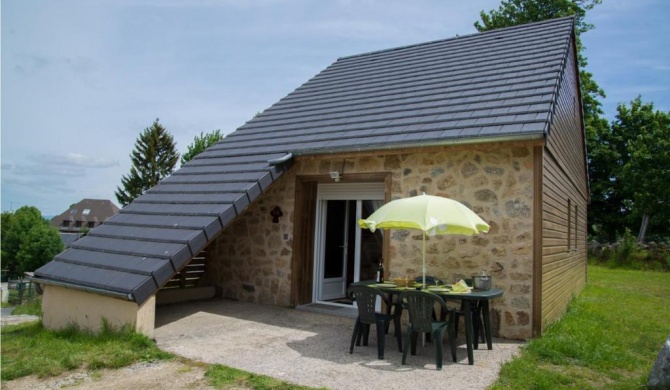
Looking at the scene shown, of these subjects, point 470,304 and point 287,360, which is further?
point 470,304

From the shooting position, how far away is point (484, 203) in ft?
23.0

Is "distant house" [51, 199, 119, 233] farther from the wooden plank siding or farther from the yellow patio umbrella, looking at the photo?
the yellow patio umbrella

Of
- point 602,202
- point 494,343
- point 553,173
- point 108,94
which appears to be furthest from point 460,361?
point 602,202

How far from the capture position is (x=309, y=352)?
5.70 metres

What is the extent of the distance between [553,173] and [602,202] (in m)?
27.1

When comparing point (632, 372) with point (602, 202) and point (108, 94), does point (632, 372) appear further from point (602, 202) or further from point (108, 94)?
point (602, 202)

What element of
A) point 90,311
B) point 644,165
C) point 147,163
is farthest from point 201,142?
point 644,165

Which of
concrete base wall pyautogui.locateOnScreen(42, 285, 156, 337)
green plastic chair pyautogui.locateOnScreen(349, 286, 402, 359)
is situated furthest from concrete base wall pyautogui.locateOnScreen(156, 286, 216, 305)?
green plastic chair pyautogui.locateOnScreen(349, 286, 402, 359)

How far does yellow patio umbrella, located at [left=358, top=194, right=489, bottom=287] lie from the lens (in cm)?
545

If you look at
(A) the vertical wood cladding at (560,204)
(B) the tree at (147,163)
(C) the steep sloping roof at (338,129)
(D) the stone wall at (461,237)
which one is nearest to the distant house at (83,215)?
(B) the tree at (147,163)

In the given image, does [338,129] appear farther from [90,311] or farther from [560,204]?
[90,311]

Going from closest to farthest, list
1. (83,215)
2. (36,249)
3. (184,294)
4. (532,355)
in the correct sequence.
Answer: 1. (532,355)
2. (184,294)
3. (36,249)
4. (83,215)

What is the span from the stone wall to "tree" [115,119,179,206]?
3386 centimetres

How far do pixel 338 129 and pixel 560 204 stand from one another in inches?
185
